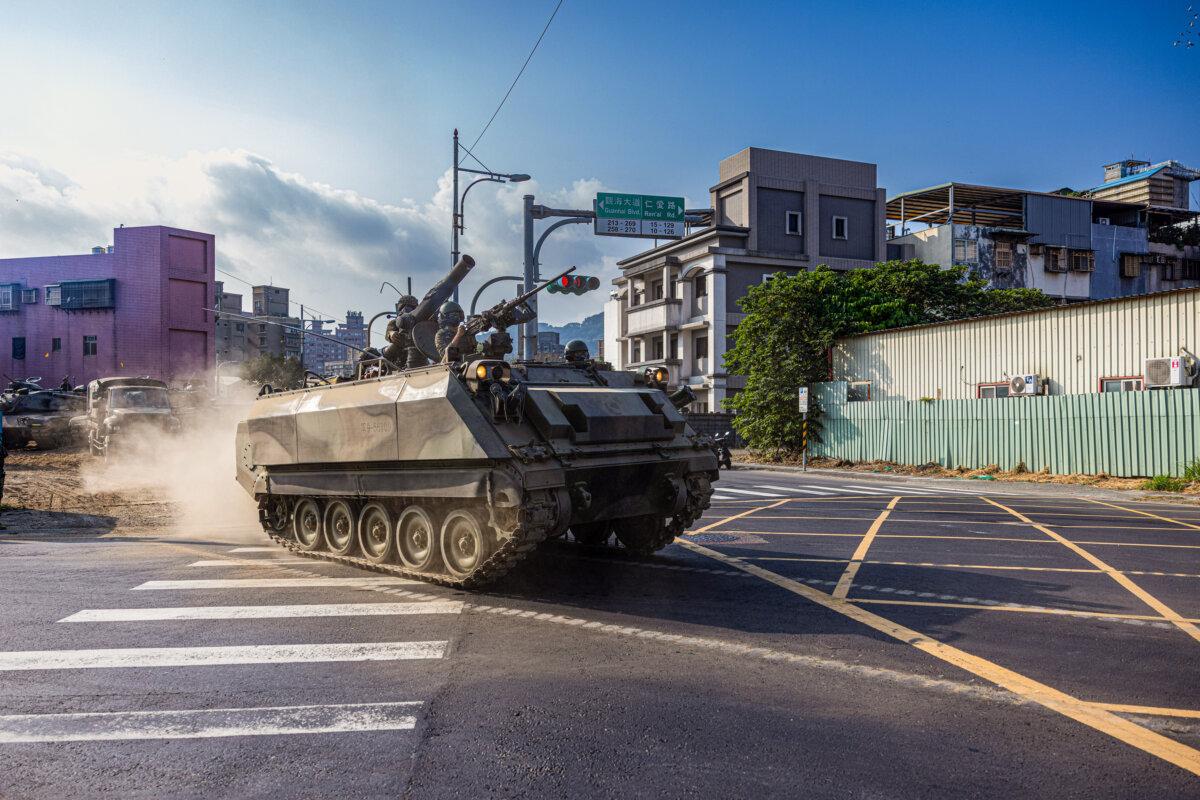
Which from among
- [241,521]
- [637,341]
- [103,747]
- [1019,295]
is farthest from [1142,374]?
[637,341]

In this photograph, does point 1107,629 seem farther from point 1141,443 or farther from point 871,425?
Result: point 871,425

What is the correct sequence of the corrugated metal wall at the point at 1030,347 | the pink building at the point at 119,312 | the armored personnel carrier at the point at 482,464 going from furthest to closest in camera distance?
the pink building at the point at 119,312
the corrugated metal wall at the point at 1030,347
the armored personnel carrier at the point at 482,464

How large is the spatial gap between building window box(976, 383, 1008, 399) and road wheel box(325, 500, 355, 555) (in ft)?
→ 61.2

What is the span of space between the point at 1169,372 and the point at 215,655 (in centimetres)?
1975

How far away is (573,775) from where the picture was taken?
379 cm

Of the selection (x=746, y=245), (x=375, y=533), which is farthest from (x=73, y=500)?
(x=746, y=245)

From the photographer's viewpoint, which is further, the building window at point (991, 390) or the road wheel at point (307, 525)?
the building window at point (991, 390)

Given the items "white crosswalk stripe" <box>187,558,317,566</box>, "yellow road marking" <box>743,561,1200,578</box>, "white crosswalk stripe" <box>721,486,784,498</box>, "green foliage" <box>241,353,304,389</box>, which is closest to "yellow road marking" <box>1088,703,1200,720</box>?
"yellow road marking" <box>743,561,1200,578</box>

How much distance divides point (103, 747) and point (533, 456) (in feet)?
12.8

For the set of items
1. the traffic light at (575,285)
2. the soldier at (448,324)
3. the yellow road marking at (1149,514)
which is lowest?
the yellow road marking at (1149,514)

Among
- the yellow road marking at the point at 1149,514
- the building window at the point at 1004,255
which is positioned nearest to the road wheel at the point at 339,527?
the yellow road marking at the point at 1149,514

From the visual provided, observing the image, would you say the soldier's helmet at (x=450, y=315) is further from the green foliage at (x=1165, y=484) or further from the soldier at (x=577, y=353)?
the green foliage at (x=1165, y=484)

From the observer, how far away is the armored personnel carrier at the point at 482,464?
7426mm

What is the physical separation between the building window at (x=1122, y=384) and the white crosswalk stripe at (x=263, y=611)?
18.4 meters
